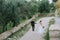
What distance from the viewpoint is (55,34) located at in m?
17.2

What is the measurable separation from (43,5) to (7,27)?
24.4 meters

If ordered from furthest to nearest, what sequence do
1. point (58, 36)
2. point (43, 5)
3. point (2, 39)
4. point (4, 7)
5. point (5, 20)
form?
point (43, 5)
point (5, 20)
point (4, 7)
point (58, 36)
point (2, 39)

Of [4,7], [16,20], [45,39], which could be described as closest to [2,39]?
[45,39]

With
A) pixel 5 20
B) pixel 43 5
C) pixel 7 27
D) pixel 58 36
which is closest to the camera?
pixel 58 36

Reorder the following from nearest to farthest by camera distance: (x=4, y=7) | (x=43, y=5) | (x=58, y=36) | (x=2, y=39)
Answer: (x=2, y=39), (x=58, y=36), (x=4, y=7), (x=43, y=5)

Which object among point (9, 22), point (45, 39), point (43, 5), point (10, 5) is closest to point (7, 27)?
point (9, 22)

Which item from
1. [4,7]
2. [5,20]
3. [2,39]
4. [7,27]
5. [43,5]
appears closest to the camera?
[2,39]

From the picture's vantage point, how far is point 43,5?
1799 inches

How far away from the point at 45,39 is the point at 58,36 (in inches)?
37.8

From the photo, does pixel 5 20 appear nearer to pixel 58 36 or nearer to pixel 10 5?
pixel 10 5

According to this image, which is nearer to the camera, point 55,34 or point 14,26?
point 55,34

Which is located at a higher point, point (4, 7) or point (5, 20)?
point (4, 7)

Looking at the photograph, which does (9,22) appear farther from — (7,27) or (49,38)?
(49,38)

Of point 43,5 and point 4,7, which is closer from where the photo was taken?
point 4,7
